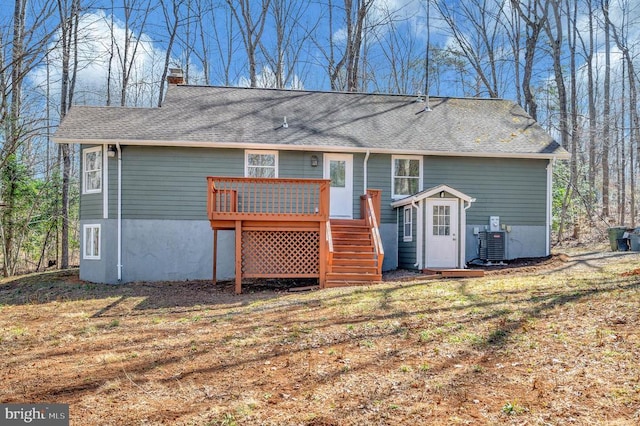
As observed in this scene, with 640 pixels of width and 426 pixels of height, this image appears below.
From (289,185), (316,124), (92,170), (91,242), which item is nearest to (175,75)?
(92,170)

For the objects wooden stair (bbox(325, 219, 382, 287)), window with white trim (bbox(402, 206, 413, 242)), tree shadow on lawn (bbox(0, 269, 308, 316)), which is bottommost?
tree shadow on lawn (bbox(0, 269, 308, 316))

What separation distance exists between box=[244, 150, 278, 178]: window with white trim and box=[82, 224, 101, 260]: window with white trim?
13.7 ft

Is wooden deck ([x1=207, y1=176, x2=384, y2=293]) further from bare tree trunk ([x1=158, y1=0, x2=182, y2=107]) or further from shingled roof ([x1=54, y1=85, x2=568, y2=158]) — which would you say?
bare tree trunk ([x1=158, y1=0, x2=182, y2=107])

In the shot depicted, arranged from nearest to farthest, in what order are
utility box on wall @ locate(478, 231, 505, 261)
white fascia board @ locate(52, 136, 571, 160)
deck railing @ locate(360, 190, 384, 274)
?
deck railing @ locate(360, 190, 384, 274)
white fascia board @ locate(52, 136, 571, 160)
utility box on wall @ locate(478, 231, 505, 261)

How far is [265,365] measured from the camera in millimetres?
4754

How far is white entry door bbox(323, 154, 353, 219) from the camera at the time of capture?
1288 cm

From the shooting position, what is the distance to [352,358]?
485 cm

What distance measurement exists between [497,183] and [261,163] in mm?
6553

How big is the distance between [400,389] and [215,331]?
3028 mm

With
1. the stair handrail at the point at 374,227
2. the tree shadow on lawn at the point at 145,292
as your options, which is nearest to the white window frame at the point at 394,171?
the stair handrail at the point at 374,227

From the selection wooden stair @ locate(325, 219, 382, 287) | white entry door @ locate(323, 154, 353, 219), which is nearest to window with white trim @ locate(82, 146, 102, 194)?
white entry door @ locate(323, 154, 353, 219)

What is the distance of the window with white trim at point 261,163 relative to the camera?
12616 mm

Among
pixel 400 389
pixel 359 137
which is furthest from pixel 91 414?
pixel 359 137

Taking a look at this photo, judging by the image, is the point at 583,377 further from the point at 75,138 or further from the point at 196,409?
the point at 75,138
